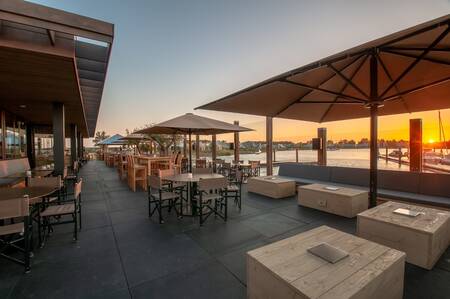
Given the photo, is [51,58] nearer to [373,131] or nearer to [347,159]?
[373,131]

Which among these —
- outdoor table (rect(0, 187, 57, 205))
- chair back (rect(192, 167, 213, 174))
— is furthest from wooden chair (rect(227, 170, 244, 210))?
outdoor table (rect(0, 187, 57, 205))

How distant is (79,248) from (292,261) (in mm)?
3062

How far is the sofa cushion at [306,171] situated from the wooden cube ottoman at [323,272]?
171 inches

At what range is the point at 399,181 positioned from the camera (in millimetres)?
4660

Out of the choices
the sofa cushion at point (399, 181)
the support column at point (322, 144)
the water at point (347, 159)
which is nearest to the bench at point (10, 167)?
the sofa cushion at point (399, 181)

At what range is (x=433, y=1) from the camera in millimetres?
3715

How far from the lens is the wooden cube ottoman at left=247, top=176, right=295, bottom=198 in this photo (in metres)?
5.70

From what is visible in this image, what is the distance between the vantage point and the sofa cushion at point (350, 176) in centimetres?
520

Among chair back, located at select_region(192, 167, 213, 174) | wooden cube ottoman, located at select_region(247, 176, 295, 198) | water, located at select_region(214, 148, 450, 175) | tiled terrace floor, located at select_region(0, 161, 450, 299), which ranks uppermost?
chair back, located at select_region(192, 167, 213, 174)

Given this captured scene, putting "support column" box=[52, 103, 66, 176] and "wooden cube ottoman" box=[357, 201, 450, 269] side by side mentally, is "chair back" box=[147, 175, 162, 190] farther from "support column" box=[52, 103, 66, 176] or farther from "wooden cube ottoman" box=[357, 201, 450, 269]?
"support column" box=[52, 103, 66, 176]

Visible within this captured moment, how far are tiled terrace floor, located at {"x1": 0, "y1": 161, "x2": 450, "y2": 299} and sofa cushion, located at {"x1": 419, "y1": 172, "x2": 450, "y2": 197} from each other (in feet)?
6.11

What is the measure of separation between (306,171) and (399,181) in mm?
2310

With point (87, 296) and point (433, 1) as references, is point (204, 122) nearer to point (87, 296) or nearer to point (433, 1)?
point (87, 296)

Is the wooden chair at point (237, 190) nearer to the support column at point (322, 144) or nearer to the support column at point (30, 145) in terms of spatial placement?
the support column at point (322, 144)
